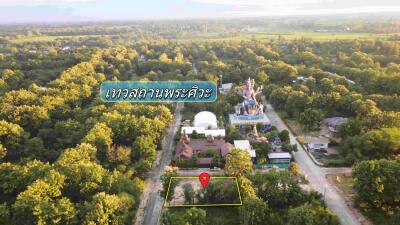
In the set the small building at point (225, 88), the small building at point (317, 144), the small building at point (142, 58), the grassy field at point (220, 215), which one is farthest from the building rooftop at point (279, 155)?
the small building at point (142, 58)

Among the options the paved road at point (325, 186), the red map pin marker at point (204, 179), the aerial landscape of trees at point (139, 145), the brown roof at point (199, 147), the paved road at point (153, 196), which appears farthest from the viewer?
the brown roof at point (199, 147)

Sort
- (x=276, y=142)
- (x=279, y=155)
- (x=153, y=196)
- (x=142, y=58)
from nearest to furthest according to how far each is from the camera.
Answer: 1. (x=153, y=196)
2. (x=279, y=155)
3. (x=276, y=142)
4. (x=142, y=58)

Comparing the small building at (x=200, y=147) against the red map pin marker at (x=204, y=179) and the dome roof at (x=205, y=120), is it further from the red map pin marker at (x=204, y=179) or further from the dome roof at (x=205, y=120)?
the dome roof at (x=205, y=120)

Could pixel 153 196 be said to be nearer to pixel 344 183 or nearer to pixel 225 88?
pixel 344 183

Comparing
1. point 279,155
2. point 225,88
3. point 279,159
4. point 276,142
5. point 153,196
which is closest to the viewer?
point 153,196

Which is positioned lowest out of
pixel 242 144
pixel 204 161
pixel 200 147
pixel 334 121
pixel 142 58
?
pixel 204 161

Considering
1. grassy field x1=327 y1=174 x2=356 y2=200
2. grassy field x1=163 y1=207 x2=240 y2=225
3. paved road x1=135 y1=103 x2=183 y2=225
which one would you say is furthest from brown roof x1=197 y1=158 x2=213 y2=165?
grassy field x1=327 y1=174 x2=356 y2=200

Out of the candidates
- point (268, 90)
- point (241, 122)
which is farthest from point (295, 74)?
point (241, 122)

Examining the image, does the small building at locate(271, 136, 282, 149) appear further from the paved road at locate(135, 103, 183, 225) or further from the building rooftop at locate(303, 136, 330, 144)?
the paved road at locate(135, 103, 183, 225)

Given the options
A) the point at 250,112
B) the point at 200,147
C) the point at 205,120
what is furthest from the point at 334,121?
the point at 200,147
